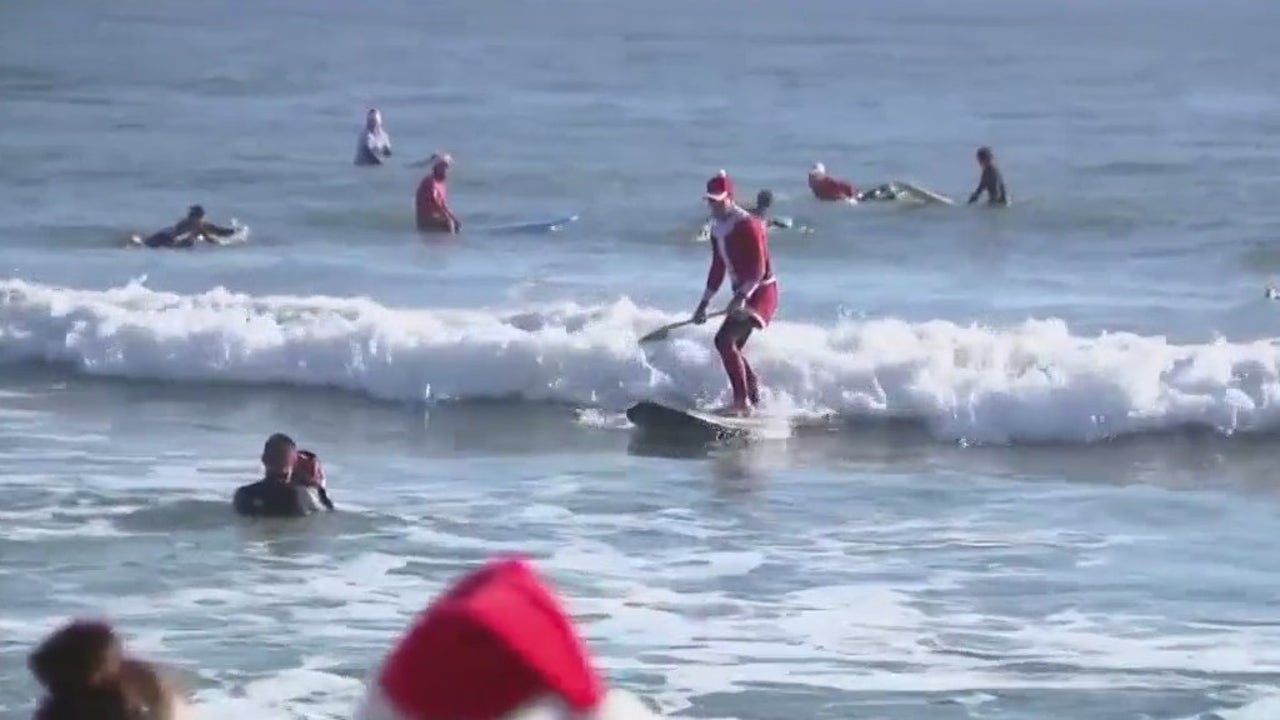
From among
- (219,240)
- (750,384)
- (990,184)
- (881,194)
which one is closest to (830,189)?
(881,194)

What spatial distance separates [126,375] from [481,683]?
19.1 metres

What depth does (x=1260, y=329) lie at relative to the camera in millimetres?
24703

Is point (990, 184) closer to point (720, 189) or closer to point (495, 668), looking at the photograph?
point (720, 189)

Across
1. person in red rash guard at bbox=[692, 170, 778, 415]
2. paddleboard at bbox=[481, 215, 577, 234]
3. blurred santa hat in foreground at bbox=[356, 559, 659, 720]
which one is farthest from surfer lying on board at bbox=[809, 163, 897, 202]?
blurred santa hat in foreground at bbox=[356, 559, 659, 720]

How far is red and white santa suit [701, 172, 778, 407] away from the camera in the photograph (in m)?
17.9

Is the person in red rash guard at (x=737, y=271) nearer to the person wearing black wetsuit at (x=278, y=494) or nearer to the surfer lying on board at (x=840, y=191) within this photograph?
the person wearing black wetsuit at (x=278, y=494)

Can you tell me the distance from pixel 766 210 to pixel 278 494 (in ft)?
55.4

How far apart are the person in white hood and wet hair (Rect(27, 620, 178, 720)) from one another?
38.1m

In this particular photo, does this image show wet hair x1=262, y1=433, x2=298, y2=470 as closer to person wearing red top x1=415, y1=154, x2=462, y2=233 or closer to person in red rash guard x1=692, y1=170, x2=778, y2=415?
person in red rash guard x1=692, y1=170, x2=778, y2=415

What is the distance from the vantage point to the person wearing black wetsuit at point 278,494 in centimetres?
1457

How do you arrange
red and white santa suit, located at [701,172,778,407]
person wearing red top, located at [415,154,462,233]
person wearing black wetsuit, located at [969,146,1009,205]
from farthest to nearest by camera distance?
person wearing black wetsuit, located at [969,146,1009,205], person wearing red top, located at [415,154,462,233], red and white santa suit, located at [701,172,778,407]

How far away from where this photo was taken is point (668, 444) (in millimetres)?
18078

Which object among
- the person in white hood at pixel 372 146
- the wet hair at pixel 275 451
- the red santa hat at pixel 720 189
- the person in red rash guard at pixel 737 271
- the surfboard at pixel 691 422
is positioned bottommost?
the wet hair at pixel 275 451

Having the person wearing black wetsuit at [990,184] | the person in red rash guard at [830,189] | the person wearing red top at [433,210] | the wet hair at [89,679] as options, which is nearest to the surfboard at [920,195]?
the person wearing black wetsuit at [990,184]
